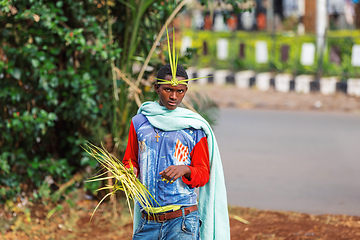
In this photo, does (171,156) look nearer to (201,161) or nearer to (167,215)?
(201,161)

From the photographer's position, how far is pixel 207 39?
16688 millimetres

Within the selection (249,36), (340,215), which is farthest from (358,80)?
(340,215)

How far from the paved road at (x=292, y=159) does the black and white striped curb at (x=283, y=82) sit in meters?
1.77

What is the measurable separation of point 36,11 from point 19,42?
0.57m

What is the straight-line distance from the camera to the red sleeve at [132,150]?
125 inches

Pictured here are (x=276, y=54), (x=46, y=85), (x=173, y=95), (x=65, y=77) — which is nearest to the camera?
(x=173, y=95)

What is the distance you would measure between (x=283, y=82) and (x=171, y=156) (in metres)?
10.6

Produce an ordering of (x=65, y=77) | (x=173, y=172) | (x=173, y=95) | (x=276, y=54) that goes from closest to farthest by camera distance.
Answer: (x=173, y=172)
(x=173, y=95)
(x=65, y=77)
(x=276, y=54)

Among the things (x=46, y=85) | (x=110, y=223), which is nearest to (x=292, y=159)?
(x=110, y=223)

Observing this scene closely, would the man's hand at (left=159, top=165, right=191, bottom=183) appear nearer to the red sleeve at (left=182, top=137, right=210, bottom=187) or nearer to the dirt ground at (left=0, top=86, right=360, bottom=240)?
the red sleeve at (left=182, top=137, right=210, bottom=187)

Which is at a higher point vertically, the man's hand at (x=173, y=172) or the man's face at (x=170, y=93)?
the man's face at (x=170, y=93)

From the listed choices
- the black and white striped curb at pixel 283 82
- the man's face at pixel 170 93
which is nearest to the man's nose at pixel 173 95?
the man's face at pixel 170 93

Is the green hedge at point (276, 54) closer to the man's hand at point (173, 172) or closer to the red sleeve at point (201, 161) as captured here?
the red sleeve at point (201, 161)

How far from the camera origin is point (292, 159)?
7.96 metres
